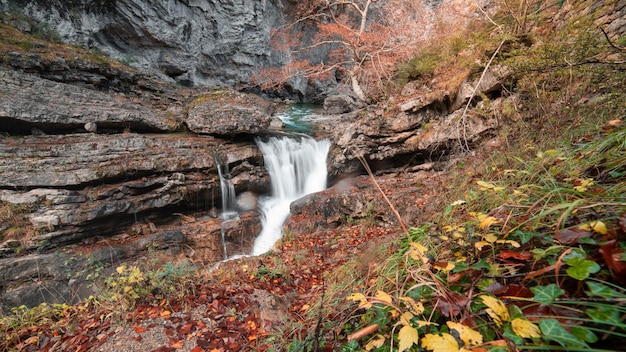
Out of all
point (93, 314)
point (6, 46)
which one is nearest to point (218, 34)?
point (6, 46)

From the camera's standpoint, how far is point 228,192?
732 centimetres

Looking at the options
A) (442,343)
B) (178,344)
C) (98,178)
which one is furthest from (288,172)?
(442,343)

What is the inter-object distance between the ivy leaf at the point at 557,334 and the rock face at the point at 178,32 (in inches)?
595

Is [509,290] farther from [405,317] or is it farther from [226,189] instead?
[226,189]

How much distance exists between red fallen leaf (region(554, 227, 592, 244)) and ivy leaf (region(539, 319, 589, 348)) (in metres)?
0.39

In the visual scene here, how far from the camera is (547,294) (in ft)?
2.79

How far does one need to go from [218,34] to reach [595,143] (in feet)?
59.7

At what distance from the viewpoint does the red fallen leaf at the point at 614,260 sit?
786 millimetres

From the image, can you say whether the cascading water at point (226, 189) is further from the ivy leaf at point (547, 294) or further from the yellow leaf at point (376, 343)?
the ivy leaf at point (547, 294)

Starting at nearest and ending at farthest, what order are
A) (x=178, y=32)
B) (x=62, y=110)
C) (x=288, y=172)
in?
(x=62, y=110) < (x=288, y=172) < (x=178, y=32)

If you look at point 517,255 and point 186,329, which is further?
point 186,329

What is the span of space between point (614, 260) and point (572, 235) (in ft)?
0.69

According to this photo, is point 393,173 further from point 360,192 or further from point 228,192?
point 228,192

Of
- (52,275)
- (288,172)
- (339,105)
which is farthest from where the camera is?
(339,105)
